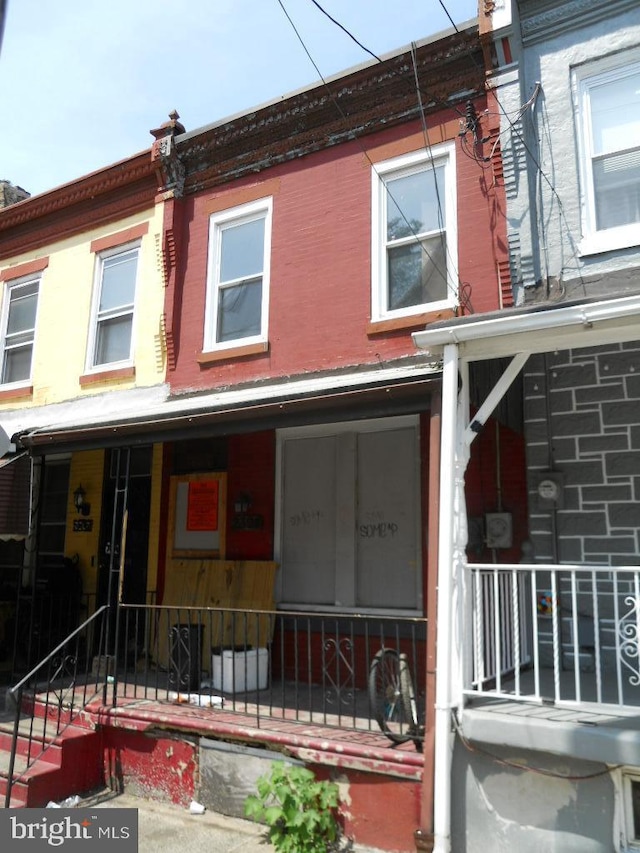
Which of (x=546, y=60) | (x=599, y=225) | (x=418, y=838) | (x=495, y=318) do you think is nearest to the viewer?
(x=418, y=838)

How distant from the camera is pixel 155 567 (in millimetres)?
8719

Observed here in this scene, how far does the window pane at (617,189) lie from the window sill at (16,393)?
7.78 m

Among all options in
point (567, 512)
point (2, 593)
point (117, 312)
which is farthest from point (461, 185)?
point (2, 593)

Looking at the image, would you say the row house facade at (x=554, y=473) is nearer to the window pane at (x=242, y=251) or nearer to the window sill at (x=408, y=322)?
the window sill at (x=408, y=322)

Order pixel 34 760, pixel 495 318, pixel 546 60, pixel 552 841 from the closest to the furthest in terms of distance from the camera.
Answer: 1. pixel 552 841
2. pixel 495 318
3. pixel 34 760
4. pixel 546 60

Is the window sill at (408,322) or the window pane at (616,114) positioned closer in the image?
the window pane at (616,114)

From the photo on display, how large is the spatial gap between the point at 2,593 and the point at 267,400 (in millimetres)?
5865

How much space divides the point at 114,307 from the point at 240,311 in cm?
209

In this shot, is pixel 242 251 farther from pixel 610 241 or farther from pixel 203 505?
pixel 610 241

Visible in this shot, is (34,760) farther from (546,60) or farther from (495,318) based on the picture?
(546,60)

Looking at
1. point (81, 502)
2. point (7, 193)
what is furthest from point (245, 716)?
point (7, 193)

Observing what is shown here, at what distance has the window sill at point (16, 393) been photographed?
9.82 meters

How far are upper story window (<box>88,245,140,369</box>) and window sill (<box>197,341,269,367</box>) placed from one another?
4.49ft

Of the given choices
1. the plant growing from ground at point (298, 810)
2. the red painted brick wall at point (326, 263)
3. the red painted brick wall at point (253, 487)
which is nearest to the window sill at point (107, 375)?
the red painted brick wall at point (326, 263)
